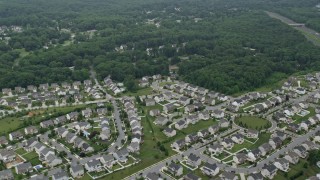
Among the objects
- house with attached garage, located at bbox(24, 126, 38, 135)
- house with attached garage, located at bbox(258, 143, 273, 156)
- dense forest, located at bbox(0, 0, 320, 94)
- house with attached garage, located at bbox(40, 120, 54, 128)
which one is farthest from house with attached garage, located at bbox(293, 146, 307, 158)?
house with attached garage, located at bbox(24, 126, 38, 135)

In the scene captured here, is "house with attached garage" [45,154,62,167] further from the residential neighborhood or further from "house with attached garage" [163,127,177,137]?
"house with attached garage" [163,127,177,137]

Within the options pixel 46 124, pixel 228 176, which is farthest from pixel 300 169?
pixel 46 124

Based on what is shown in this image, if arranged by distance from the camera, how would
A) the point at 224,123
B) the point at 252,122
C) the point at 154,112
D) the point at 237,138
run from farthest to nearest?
the point at 154,112 → the point at 252,122 → the point at 224,123 → the point at 237,138

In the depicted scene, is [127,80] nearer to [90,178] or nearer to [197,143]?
[197,143]

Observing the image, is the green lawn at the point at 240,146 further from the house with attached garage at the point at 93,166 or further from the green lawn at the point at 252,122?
the house with attached garage at the point at 93,166

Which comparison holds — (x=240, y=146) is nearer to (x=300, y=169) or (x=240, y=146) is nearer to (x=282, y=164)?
(x=282, y=164)
